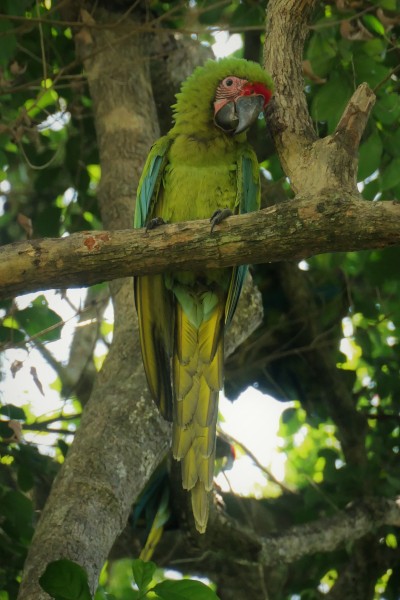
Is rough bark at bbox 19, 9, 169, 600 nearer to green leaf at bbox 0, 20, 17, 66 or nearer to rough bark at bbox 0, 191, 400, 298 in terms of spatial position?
green leaf at bbox 0, 20, 17, 66

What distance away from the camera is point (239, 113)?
2840mm

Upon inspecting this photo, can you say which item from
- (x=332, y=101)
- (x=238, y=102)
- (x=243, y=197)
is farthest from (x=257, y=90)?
(x=243, y=197)

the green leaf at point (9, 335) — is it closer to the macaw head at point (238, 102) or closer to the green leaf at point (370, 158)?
the macaw head at point (238, 102)

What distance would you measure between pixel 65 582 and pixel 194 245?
0.76 metres

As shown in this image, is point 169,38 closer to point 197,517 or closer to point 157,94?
point 157,94

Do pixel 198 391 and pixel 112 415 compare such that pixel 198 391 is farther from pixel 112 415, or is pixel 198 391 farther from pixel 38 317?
A: pixel 38 317

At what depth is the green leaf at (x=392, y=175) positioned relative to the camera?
282cm

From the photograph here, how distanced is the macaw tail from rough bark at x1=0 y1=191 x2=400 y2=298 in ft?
2.38

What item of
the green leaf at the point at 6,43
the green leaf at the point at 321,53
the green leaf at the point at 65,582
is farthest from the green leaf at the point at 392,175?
the green leaf at the point at 65,582

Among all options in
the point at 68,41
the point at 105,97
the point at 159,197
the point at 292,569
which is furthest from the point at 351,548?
the point at 68,41

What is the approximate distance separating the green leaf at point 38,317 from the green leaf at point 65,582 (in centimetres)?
148

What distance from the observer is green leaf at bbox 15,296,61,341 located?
9.96ft

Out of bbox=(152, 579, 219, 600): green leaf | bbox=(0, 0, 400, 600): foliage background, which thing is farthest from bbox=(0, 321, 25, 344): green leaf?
bbox=(152, 579, 219, 600): green leaf

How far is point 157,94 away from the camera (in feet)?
12.6
